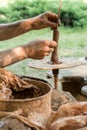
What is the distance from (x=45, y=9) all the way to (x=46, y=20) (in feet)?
22.7

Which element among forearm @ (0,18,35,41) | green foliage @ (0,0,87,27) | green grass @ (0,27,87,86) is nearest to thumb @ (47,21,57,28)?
forearm @ (0,18,35,41)

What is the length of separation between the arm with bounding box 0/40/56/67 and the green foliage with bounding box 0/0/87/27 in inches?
273

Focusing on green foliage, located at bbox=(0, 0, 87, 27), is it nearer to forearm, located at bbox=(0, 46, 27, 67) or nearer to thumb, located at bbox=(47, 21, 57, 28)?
thumb, located at bbox=(47, 21, 57, 28)

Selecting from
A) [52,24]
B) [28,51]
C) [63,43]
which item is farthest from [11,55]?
[63,43]

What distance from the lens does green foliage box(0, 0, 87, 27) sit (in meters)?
8.62

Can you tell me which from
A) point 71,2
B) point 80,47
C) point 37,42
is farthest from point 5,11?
point 37,42

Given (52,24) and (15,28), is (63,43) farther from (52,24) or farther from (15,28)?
(52,24)

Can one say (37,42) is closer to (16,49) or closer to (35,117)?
(16,49)

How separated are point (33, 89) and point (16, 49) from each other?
0.18m

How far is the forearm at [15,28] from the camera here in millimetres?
2090

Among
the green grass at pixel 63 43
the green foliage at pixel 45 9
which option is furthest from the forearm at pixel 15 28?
the green foliage at pixel 45 9

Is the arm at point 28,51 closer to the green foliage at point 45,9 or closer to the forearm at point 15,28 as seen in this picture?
the forearm at point 15,28

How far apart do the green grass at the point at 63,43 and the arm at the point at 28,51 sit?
13.7 ft

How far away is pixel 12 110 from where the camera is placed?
55.6 inches
